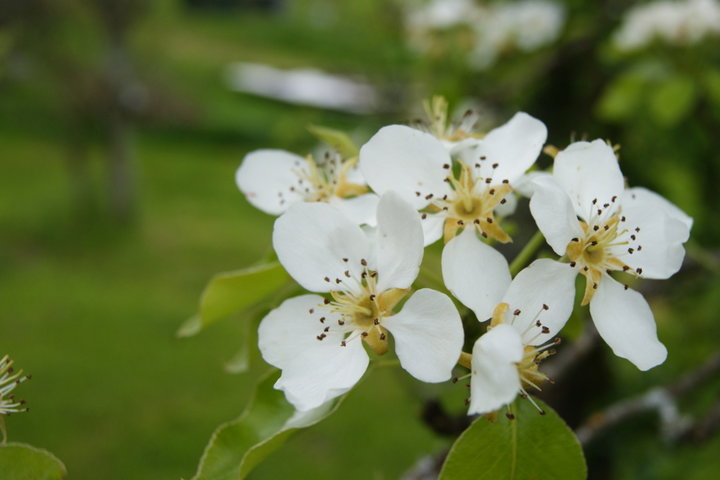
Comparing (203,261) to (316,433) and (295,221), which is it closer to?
(316,433)

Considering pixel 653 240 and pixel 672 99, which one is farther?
pixel 672 99

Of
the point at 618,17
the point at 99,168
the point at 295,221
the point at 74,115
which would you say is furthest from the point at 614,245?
the point at 99,168

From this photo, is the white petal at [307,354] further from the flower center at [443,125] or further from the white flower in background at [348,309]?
the flower center at [443,125]

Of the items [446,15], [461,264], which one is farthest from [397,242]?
[446,15]

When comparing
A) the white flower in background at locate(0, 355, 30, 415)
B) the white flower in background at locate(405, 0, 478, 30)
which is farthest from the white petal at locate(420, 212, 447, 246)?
the white flower in background at locate(405, 0, 478, 30)

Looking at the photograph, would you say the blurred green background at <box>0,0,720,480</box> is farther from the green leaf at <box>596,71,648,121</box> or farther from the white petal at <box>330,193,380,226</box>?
the white petal at <box>330,193,380,226</box>

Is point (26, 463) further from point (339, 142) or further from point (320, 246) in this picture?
point (339, 142)

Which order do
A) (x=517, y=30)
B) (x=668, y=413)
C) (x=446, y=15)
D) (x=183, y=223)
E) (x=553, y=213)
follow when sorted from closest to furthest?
(x=553, y=213), (x=668, y=413), (x=517, y=30), (x=446, y=15), (x=183, y=223)
